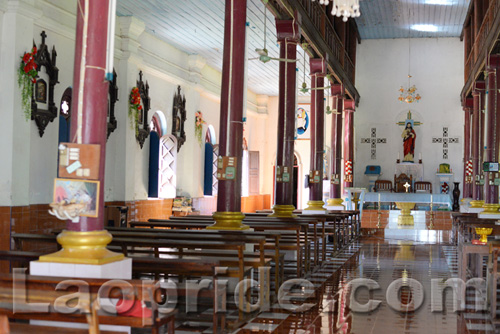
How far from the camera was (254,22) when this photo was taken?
1584cm

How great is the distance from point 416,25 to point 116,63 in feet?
47.7

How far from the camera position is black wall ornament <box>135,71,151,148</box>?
49.4ft

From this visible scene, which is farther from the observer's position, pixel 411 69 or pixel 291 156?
pixel 411 69

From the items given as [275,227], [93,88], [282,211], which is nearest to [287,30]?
[282,211]

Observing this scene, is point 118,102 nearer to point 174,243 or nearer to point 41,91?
point 41,91

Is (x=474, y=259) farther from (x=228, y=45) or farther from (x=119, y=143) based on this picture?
(x=119, y=143)

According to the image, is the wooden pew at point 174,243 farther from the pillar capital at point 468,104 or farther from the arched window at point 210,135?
the pillar capital at point 468,104

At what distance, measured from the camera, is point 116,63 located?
14.1 meters

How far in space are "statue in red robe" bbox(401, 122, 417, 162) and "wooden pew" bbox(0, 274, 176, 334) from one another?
23148 millimetres

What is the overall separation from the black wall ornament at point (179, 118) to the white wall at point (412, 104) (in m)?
11.2

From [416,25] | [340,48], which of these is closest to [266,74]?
[340,48]

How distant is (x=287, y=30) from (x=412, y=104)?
15191mm

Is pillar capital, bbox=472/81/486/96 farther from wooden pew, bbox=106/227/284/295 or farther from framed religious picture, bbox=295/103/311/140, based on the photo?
wooden pew, bbox=106/227/284/295

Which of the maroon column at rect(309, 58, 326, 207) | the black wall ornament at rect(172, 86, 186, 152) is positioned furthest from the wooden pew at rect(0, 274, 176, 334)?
the black wall ornament at rect(172, 86, 186, 152)
